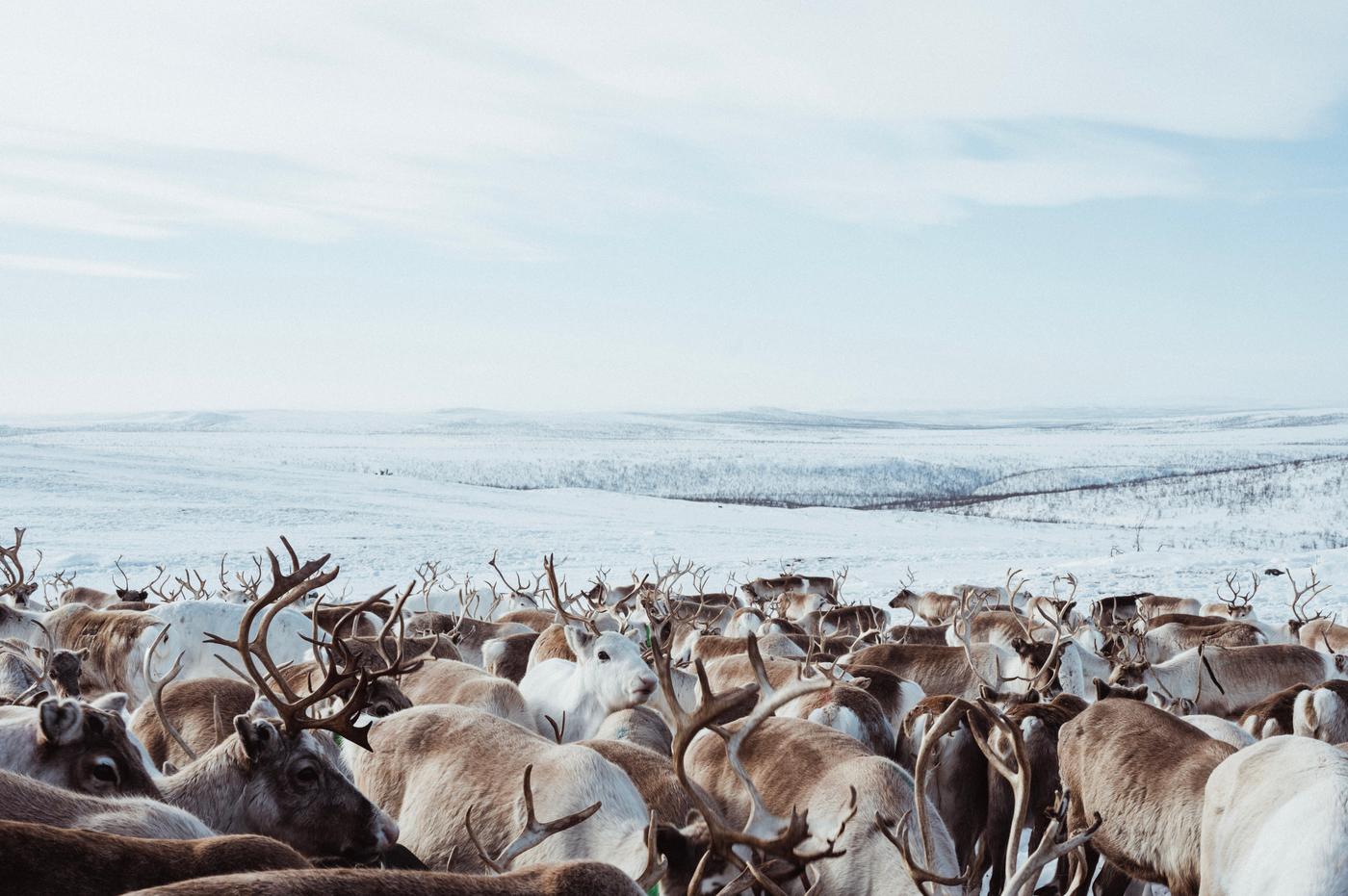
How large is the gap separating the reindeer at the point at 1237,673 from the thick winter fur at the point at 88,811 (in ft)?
24.5

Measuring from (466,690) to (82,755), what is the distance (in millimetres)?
2633

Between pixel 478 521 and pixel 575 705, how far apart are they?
85.8ft

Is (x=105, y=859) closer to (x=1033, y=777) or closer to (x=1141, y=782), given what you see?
(x=1141, y=782)

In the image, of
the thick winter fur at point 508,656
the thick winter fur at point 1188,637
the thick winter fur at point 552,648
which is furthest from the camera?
the thick winter fur at point 1188,637

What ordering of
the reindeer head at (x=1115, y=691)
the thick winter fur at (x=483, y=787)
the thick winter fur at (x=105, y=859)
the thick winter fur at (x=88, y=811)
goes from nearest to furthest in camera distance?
the thick winter fur at (x=105, y=859), the thick winter fur at (x=88, y=811), the thick winter fur at (x=483, y=787), the reindeer head at (x=1115, y=691)

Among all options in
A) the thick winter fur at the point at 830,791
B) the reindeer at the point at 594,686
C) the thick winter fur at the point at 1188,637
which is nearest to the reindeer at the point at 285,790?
the thick winter fur at the point at 830,791

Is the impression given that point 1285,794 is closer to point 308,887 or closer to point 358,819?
point 358,819

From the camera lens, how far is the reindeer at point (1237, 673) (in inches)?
336

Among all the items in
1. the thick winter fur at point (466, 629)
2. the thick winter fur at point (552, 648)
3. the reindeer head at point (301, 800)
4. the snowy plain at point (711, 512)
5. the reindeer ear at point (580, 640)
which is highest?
the reindeer head at point (301, 800)

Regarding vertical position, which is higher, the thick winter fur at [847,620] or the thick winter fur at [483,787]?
the thick winter fur at [483,787]

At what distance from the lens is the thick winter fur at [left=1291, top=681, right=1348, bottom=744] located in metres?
5.73

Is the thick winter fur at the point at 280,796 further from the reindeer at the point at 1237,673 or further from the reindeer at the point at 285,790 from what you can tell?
the reindeer at the point at 1237,673

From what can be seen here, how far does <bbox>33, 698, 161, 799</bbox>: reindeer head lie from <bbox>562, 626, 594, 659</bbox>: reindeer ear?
3474 millimetres

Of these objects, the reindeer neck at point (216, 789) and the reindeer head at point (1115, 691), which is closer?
the reindeer neck at point (216, 789)
